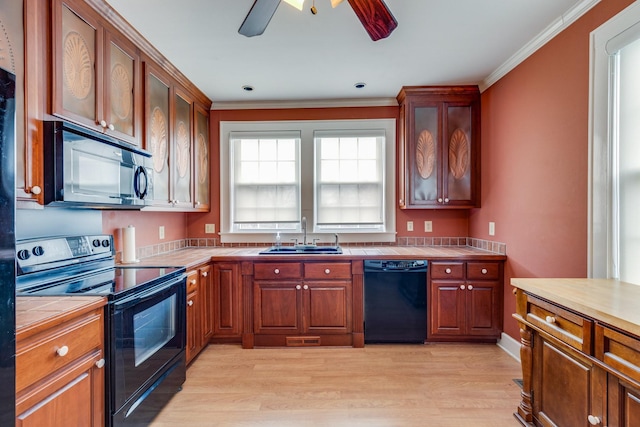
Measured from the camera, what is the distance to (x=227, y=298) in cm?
285

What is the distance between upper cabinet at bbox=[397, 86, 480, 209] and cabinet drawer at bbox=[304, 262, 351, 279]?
103 centimetres

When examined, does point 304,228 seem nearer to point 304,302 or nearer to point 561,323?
point 304,302

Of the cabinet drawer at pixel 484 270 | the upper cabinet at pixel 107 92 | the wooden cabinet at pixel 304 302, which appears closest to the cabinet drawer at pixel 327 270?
the wooden cabinet at pixel 304 302

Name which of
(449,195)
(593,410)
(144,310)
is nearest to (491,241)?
(449,195)

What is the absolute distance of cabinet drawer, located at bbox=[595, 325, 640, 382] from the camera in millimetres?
1073

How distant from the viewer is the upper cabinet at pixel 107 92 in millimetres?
1406

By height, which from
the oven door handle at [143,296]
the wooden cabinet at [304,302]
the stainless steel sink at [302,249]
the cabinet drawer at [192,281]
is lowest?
the wooden cabinet at [304,302]

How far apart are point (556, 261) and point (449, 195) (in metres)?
1.18

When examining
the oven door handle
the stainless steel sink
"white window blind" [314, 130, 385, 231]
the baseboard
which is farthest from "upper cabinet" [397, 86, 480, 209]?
the oven door handle

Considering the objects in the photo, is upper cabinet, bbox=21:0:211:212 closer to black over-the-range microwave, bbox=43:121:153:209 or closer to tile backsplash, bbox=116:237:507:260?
black over-the-range microwave, bbox=43:121:153:209

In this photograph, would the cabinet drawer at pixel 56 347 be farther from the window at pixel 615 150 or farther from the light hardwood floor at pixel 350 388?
the window at pixel 615 150

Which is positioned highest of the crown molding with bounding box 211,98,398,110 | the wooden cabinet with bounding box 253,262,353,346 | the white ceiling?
the white ceiling

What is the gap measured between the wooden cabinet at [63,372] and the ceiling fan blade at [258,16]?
5.18ft

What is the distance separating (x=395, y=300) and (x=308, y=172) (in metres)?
1.68
